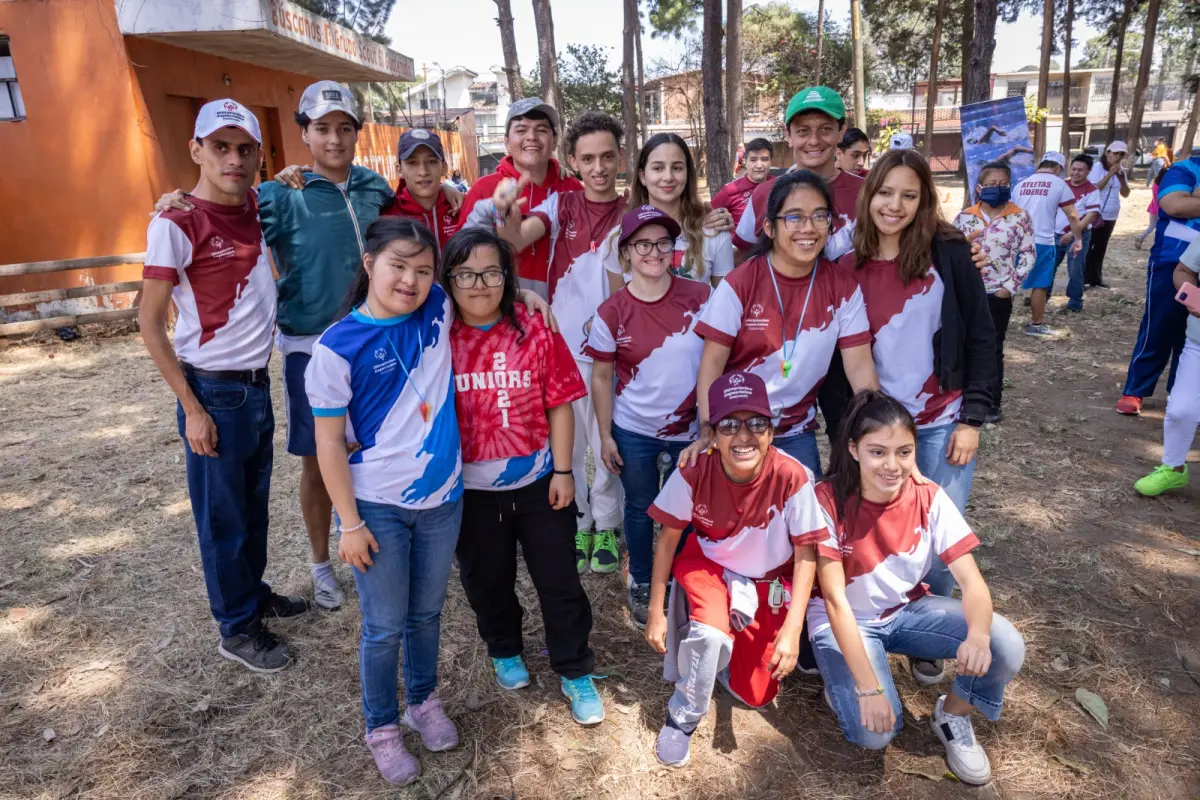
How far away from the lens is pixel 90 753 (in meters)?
2.74

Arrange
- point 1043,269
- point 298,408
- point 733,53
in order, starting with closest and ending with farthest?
point 298,408 → point 1043,269 → point 733,53

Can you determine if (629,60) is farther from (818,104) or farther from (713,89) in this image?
(818,104)

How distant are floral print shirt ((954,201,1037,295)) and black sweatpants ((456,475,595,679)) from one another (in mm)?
5006

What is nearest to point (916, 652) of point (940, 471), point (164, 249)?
point (940, 471)

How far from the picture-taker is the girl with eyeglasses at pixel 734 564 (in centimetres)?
252

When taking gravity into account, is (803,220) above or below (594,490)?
above

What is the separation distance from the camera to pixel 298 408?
3.26 meters

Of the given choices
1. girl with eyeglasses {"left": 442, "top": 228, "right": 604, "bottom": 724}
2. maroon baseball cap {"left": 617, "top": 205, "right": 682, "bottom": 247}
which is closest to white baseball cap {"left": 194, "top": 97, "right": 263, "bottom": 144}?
girl with eyeglasses {"left": 442, "top": 228, "right": 604, "bottom": 724}

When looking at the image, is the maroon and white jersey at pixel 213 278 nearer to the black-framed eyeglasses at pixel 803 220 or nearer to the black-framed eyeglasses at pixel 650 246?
the black-framed eyeglasses at pixel 650 246

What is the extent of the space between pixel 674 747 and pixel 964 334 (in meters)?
1.85

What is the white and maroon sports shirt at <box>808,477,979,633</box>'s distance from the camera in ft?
8.30

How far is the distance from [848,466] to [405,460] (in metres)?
1.52

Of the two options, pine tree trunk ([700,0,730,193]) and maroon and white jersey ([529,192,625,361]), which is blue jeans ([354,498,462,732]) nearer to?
maroon and white jersey ([529,192,625,361])

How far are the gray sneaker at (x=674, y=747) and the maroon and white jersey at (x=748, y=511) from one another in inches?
23.7
